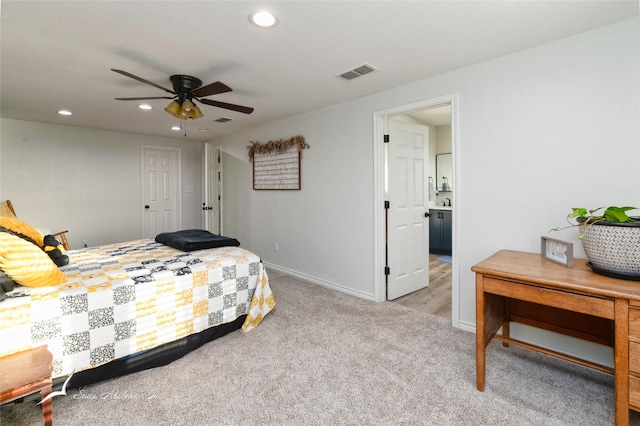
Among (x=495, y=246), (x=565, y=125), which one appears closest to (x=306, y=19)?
(x=565, y=125)

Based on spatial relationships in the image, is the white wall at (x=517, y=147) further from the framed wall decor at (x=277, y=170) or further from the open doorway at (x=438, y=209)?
the open doorway at (x=438, y=209)

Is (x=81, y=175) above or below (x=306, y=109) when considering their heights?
below

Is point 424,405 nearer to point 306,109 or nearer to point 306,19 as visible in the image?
point 306,19

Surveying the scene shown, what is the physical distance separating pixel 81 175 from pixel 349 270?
4.59 metres

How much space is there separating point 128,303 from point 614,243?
9.22 ft

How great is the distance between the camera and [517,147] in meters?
2.33

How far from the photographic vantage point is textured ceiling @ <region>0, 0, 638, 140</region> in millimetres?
1740

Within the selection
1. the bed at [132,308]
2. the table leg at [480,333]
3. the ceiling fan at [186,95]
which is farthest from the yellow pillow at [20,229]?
the table leg at [480,333]

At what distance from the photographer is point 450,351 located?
2.26 m

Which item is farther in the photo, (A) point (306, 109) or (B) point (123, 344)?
(A) point (306, 109)

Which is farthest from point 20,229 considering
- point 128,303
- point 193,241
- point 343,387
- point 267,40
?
point 343,387

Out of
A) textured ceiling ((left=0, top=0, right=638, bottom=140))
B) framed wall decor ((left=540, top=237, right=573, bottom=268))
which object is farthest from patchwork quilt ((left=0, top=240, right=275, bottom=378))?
framed wall decor ((left=540, top=237, right=573, bottom=268))

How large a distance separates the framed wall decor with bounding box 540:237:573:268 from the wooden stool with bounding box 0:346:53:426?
2653mm

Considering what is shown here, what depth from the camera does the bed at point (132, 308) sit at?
167 cm
